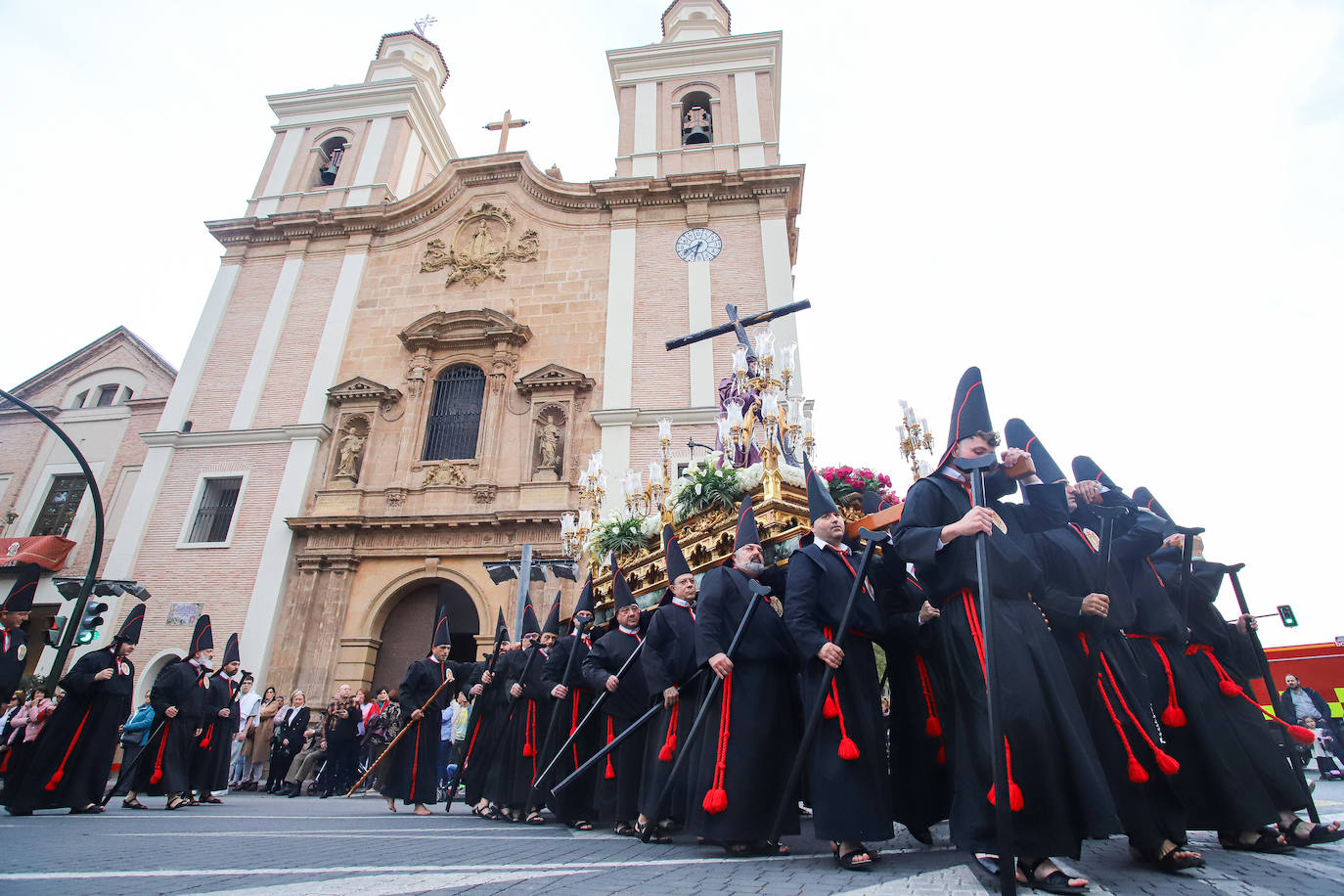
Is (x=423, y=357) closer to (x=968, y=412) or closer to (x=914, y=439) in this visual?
(x=914, y=439)

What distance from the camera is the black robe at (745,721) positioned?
11.7 ft

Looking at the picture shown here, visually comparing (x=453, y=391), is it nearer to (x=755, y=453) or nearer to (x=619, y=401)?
(x=619, y=401)

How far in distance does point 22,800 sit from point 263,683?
7.58 metres

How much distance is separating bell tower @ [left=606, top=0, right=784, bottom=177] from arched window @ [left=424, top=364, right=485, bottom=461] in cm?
776

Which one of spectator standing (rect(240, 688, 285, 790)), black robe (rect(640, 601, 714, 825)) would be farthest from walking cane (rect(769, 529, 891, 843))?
spectator standing (rect(240, 688, 285, 790))

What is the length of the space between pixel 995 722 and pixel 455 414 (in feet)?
51.5

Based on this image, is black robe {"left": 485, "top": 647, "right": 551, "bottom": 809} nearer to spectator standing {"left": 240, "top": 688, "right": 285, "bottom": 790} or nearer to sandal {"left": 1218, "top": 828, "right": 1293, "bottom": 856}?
sandal {"left": 1218, "top": 828, "right": 1293, "bottom": 856}

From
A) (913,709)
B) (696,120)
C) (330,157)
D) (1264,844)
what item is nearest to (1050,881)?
(913,709)

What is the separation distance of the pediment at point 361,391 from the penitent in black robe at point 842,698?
14807 mm

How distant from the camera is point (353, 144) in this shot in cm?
2212

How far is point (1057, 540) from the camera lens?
339 centimetres

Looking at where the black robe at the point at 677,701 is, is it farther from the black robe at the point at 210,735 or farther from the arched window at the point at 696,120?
the arched window at the point at 696,120

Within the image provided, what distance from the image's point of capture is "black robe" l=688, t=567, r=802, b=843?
3.57m


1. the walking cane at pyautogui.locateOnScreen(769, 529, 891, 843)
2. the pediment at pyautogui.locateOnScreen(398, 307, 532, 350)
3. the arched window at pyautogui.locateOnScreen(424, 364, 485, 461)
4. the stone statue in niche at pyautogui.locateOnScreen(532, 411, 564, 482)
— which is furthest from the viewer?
the pediment at pyautogui.locateOnScreen(398, 307, 532, 350)
